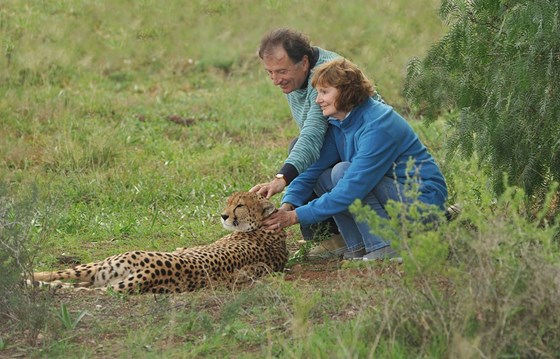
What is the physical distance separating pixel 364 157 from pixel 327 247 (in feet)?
3.04

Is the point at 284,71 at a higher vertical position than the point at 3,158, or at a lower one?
higher

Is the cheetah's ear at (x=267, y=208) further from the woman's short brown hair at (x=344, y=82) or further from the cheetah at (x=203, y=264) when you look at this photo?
the woman's short brown hair at (x=344, y=82)

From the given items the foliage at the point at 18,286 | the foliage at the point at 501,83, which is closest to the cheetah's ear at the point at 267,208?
the foliage at the point at 501,83

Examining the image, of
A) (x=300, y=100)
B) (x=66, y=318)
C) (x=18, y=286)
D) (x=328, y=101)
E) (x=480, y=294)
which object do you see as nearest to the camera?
(x=480, y=294)

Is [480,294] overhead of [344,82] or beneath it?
beneath

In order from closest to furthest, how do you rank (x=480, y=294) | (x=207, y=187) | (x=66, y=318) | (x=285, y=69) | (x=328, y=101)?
(x=480, y=294) → (x=66, y=318) → (x=328, y=101) → (x=285, y=69) → (x=207, y=187)

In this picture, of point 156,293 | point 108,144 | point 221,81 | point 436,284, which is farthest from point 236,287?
point 221,81

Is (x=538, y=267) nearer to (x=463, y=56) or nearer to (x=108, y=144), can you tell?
(x=463, y=56)

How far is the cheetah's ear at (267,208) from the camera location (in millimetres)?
5816

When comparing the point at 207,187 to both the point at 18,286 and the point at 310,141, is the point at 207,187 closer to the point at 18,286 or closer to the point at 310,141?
the point at 310,141

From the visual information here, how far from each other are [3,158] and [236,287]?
12.5ft

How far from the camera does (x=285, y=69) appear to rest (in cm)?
595

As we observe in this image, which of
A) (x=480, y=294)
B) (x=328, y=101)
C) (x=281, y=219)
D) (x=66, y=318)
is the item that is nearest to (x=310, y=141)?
(x=328, y=101)

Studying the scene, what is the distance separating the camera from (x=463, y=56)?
18.6 feet
